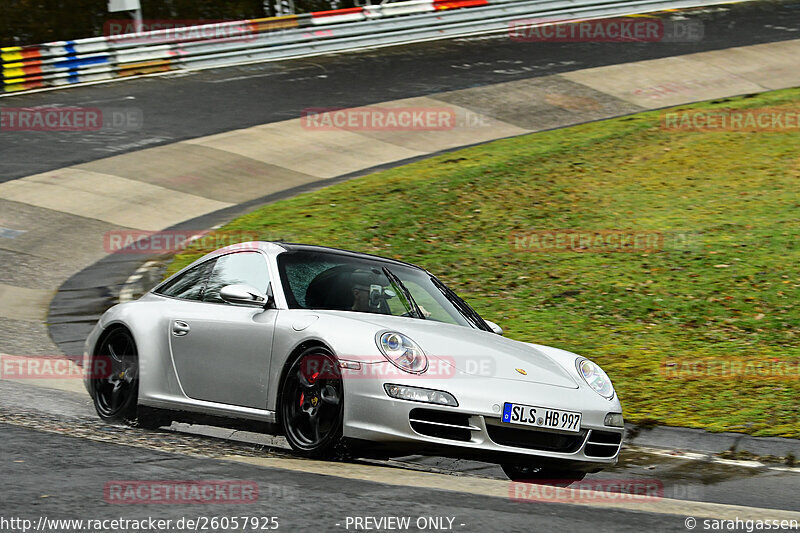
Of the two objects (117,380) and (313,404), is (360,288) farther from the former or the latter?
(117,380)

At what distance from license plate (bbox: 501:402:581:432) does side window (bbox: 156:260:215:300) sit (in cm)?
242

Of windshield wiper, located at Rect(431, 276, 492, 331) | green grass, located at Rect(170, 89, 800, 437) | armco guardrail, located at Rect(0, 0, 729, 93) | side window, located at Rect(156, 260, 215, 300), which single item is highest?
armco guardrail, located at Rect(0, 0, 729, 93)

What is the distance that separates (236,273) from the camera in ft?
23.4

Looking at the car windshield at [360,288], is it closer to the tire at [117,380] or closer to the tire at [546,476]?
the tire at [546,476]

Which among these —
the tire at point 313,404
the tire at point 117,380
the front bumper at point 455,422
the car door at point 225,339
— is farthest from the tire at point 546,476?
the tire at point 117,380

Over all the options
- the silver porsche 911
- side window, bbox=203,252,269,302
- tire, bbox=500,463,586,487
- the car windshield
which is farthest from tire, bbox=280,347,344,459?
tire, bbox=500,463,586,487

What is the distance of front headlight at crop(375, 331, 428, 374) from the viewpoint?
5910mm

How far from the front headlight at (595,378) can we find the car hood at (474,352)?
0.48 feet

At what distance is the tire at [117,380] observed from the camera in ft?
23.9

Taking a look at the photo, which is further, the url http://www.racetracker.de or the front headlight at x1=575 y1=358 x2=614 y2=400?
the front headlight at x1=575 y1=358 x2=614 y2=400

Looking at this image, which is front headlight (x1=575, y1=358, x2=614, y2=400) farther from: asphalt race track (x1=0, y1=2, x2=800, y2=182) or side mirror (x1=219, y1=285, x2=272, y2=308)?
asphalt race track (x1=0, y1=2, x2=800, y2=182)

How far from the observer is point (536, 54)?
90.5 feet

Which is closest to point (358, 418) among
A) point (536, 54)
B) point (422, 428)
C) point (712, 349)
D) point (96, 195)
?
point (422, 428)

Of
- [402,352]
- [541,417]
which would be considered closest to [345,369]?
[402,352]
